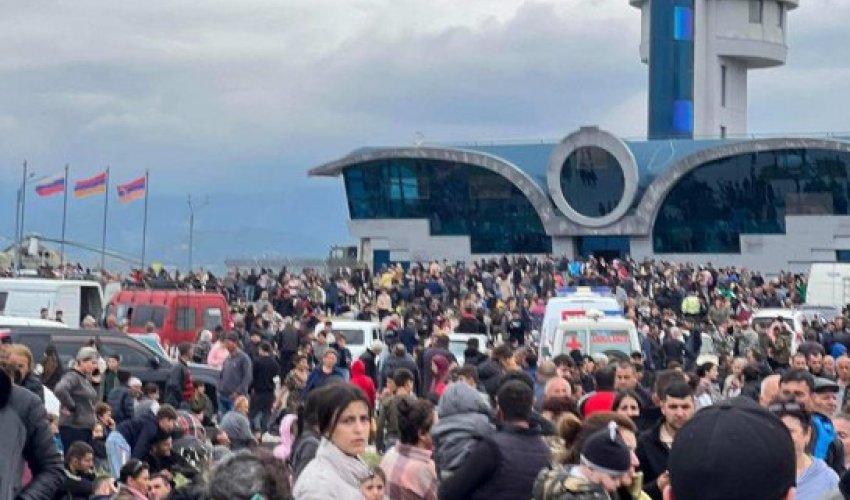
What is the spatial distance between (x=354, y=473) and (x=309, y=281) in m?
45.9

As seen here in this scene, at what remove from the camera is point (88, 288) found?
1364 inches

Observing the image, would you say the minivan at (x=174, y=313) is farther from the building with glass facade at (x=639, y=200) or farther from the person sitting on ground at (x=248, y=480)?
the building with glass facade at (x=639, y=200)

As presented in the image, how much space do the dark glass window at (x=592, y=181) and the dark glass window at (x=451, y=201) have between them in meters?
2.40

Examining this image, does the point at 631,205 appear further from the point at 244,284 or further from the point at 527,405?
the point at 527,405

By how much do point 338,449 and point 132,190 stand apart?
69.4 metres

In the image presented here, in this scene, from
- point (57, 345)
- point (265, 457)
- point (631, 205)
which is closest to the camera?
point (265, 457)

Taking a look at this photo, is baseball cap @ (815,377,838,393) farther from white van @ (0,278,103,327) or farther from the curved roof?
the curved roof

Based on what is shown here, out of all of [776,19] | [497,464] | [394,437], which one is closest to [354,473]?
[497,464]

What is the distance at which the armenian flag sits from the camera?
7412 cm

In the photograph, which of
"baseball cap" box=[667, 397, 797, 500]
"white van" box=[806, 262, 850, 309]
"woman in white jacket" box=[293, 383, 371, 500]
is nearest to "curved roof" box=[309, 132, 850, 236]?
"white van" box=[806, 262, 850, 309]

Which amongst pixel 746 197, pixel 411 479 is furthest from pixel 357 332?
pixel 746 197

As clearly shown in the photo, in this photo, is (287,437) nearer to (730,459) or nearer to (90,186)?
(730,459)

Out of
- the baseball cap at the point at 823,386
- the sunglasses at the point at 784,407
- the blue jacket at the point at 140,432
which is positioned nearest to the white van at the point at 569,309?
the blue jacket at the point at 140,432

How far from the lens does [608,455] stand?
760cm
